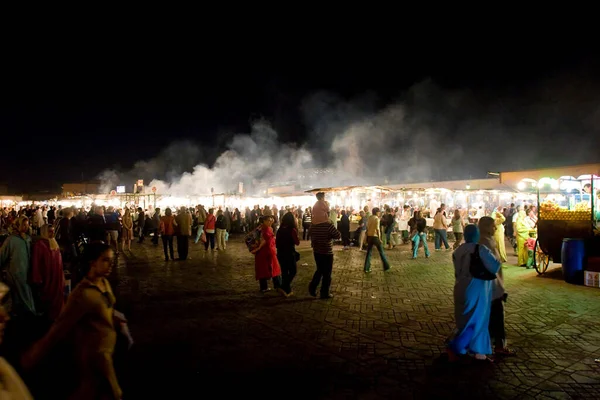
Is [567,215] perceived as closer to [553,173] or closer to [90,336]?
[553,173]

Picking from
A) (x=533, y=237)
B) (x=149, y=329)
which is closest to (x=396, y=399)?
(x=149, y=329)

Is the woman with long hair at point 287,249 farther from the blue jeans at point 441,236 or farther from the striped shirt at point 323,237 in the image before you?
the blue jeans at point 441,236

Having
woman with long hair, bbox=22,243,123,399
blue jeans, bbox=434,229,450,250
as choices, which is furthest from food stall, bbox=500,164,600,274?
woman with long hair, bbox=22,243,123,399

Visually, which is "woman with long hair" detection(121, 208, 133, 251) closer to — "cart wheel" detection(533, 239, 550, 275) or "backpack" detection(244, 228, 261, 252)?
"backpack" detection(244, 228, 261, 252)

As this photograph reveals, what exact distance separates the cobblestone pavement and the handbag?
3.16ft

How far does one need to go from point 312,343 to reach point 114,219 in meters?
11.5

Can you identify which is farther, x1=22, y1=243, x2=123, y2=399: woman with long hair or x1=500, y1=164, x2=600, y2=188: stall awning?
x1=500, y1=164, x2=600, y2=188: stall awning

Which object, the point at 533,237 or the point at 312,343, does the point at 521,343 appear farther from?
the point at 533,237

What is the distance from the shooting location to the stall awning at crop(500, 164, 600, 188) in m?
9.25

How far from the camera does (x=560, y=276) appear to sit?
9312 mm

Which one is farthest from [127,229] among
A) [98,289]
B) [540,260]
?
[540,260]

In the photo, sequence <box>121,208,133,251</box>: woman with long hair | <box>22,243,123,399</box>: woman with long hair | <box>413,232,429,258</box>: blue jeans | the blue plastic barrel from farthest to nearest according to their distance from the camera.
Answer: <box>121,208,133,251</box>: woman with long hair → <box>413,232,429,258</box>: blue jeans → the blue plastic barrel → <box>22,243,123,399</box>: woman with long hair

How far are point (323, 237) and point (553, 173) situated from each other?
262 inches

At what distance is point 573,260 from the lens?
8586 mm
